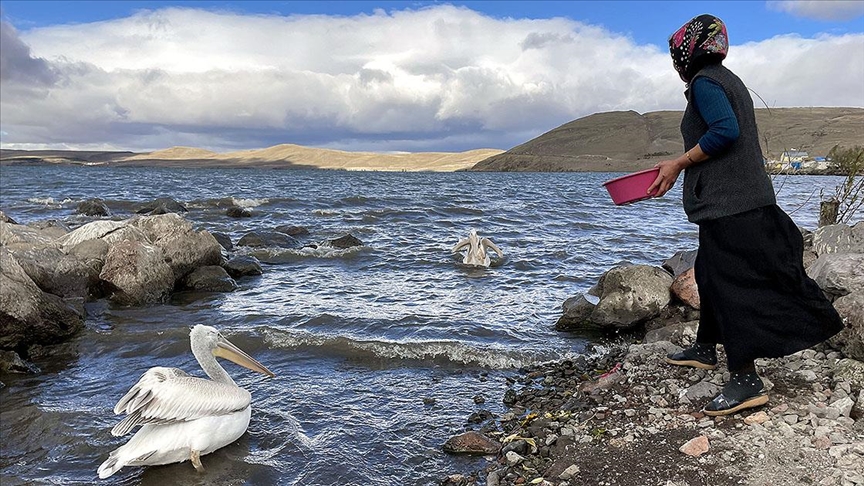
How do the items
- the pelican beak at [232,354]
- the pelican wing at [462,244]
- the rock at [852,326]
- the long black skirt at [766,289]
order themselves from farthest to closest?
1. the pelican wing at [462,244]
2. the pelican beak at [232,354]
3. the rock at [852,326]
4. the long black skirt at [766,289]

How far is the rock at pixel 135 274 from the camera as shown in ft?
34.9

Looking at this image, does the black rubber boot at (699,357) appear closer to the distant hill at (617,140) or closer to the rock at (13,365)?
the rock at (13,365)

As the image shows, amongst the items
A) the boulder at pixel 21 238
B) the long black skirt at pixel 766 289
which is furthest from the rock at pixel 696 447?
the boulder at pixel 21 238

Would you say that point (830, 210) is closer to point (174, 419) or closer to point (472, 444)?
point (472, 444)

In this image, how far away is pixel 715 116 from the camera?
376cm

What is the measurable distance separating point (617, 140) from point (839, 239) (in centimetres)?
13837

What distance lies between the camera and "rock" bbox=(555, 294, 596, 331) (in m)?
8.77

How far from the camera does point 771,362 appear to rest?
16.6 ft

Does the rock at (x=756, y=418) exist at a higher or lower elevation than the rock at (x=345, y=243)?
higher

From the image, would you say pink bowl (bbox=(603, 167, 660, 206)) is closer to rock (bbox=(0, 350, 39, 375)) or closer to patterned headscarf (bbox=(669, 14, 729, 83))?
patterned headscarf (bbox=(669, 14, 729, 83))

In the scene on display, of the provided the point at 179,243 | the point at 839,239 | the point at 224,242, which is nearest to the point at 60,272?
the point at 179,243

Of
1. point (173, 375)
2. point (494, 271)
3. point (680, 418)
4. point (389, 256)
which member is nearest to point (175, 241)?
point (389, 256)

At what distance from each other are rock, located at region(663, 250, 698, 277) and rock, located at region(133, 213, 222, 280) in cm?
921

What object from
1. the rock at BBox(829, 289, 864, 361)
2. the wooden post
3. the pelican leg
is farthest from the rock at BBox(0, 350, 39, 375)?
the wooden post
